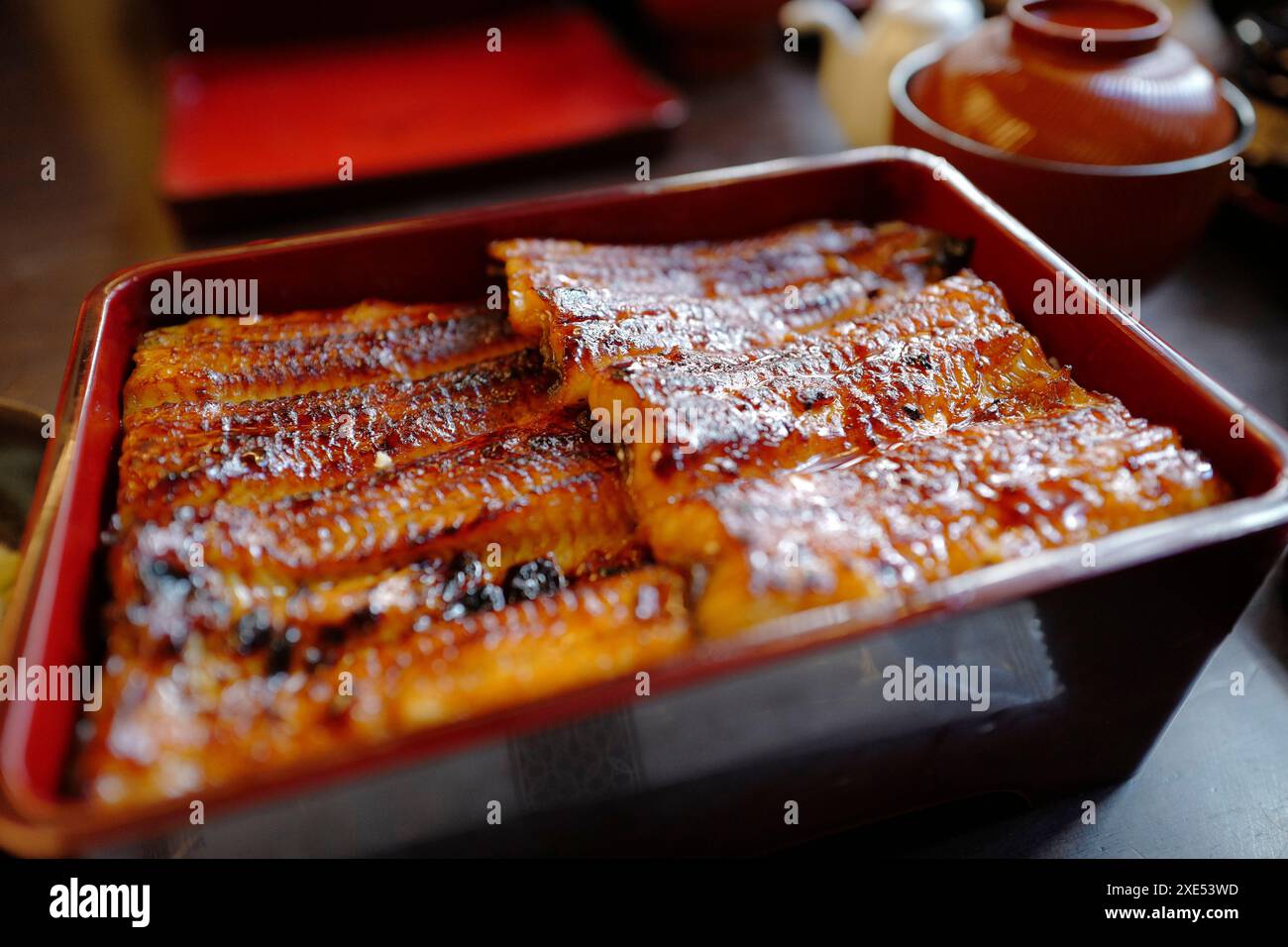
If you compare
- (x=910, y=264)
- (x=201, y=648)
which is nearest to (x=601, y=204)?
(x=910, y=264)

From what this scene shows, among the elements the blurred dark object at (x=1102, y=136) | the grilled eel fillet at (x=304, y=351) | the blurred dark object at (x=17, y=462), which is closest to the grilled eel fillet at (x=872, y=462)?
the grilled eel fillet at (x=304, y=351)

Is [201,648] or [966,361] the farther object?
[966,361]

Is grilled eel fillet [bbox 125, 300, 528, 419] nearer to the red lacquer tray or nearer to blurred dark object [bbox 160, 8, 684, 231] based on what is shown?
the red lacquer tray

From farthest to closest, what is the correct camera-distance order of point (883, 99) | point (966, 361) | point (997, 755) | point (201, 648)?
point (883, 99) → point (966, 361) → point (997, 755) → point (201, 648)

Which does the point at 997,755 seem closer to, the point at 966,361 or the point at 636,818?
the point at 636,818

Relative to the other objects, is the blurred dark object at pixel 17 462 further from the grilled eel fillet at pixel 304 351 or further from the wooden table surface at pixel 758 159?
the wooden table surface at pixel 758 159

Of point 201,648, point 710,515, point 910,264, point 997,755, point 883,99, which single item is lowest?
point 997,755

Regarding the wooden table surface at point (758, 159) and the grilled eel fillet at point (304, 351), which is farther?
the grilled eel fillet at point (304, 351)
